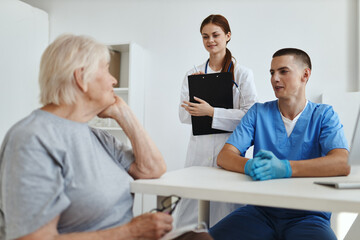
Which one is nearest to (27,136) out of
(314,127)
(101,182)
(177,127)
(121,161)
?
(101,182)

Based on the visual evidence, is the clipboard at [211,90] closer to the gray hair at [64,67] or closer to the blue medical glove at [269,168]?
the blue medical glove at [269,168]

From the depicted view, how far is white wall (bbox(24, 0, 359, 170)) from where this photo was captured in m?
2.74

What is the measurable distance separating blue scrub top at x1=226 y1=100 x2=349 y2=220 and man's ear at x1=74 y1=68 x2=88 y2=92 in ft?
2.68

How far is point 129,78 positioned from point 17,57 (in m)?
1.17

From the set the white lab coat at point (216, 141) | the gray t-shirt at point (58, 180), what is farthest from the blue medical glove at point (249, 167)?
the white lab coat at point (216, 141)

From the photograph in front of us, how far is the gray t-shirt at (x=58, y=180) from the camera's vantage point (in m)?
0.82

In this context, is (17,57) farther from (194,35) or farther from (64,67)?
(64,67)

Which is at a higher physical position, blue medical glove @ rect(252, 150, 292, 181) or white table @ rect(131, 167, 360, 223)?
blue medical glove @ rect(252, 150, 292, 181)

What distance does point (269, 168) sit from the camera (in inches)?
45.8

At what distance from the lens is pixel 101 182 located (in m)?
0.99

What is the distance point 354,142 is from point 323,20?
81.3 inches

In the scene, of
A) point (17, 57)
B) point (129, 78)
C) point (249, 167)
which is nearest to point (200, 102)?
point (249, 167)

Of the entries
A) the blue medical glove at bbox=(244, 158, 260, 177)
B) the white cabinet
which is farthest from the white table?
the white cabinet

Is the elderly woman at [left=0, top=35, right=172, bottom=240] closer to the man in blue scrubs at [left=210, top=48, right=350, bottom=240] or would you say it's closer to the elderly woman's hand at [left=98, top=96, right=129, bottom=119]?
the elderly woman's hand at [left=98, top=96, right=129, bottom=119]
